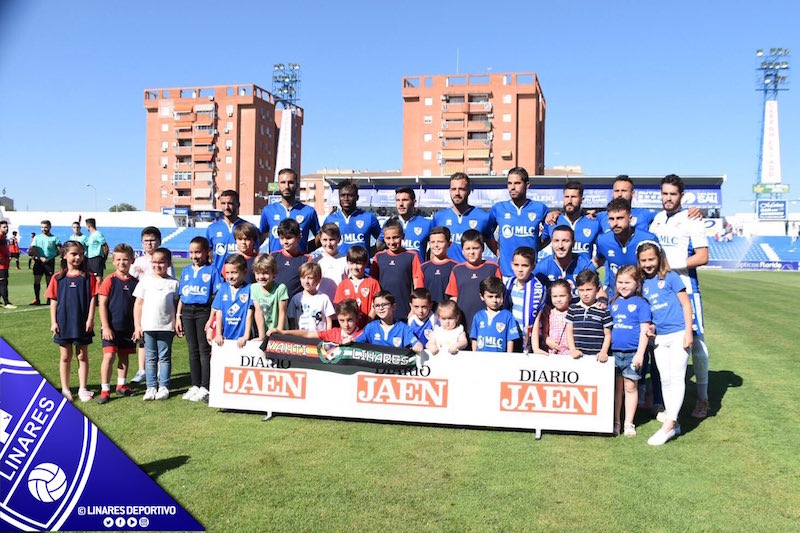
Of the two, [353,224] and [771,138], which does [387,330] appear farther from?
[771,138]

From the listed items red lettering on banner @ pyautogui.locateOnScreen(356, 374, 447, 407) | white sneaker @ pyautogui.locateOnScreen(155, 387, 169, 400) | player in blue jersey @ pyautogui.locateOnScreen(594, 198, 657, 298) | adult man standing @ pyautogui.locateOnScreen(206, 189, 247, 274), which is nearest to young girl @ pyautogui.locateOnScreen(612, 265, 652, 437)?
player in blue jersey @ pyautogui.locateOnScreen(594, 198, 657, 298)

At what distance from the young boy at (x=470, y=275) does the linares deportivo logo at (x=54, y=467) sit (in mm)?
3501

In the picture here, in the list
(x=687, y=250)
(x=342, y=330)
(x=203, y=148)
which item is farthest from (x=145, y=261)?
(x=203, y=148)

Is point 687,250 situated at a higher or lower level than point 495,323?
higher

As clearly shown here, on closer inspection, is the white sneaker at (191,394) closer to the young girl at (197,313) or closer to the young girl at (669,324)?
the young girl at (197,313)

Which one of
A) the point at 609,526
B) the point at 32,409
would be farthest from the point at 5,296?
the point at 609,526

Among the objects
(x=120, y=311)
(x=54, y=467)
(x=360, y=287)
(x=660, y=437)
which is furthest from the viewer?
(x=120, y=311)

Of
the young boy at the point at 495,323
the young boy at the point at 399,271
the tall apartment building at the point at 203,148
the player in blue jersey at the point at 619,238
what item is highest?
the tall apartment building at the point at 203,148

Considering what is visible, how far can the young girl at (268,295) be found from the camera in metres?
5.46

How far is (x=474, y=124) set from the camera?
3078 inches

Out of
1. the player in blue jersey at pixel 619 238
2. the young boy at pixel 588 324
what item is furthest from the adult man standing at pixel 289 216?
the player in blue jersey at pixel 619 238

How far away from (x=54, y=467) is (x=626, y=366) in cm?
425

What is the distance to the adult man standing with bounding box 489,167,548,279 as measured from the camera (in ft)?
20.1

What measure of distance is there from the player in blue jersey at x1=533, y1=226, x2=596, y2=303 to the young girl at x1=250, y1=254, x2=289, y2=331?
261 cm
